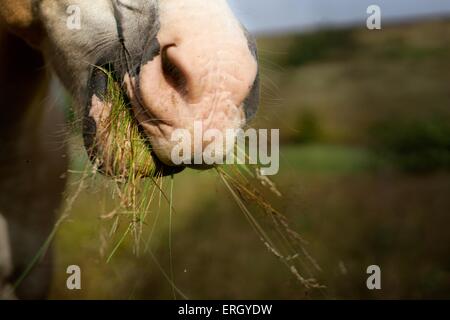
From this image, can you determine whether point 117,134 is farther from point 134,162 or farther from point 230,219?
point 230,219

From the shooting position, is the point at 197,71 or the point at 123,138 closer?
the point at 197,71

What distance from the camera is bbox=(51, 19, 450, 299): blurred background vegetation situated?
12.1 feet

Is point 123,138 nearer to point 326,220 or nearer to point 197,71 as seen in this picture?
point 197,71

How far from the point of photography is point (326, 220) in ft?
21.6

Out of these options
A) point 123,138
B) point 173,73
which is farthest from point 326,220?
point 173,73

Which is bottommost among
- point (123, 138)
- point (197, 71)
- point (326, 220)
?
point (123, 138)

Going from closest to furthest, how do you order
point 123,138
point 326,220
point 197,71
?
point 197,71 → point 123,138 → point 326,220

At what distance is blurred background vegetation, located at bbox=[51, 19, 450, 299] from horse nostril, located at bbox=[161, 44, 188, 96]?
1.59 feet

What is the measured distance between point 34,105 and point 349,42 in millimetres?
20674

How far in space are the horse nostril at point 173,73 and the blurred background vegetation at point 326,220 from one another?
49 centimetres

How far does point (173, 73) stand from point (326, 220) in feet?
16.3

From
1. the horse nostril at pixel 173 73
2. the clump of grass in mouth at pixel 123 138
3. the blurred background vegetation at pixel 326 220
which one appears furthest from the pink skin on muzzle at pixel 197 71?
the blurred background vegetation at pixel 326 220

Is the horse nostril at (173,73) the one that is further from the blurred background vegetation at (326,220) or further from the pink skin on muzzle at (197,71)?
the blurred background vegetation at (326,220)

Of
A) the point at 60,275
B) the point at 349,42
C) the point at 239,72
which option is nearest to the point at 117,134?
the point at 239,72
